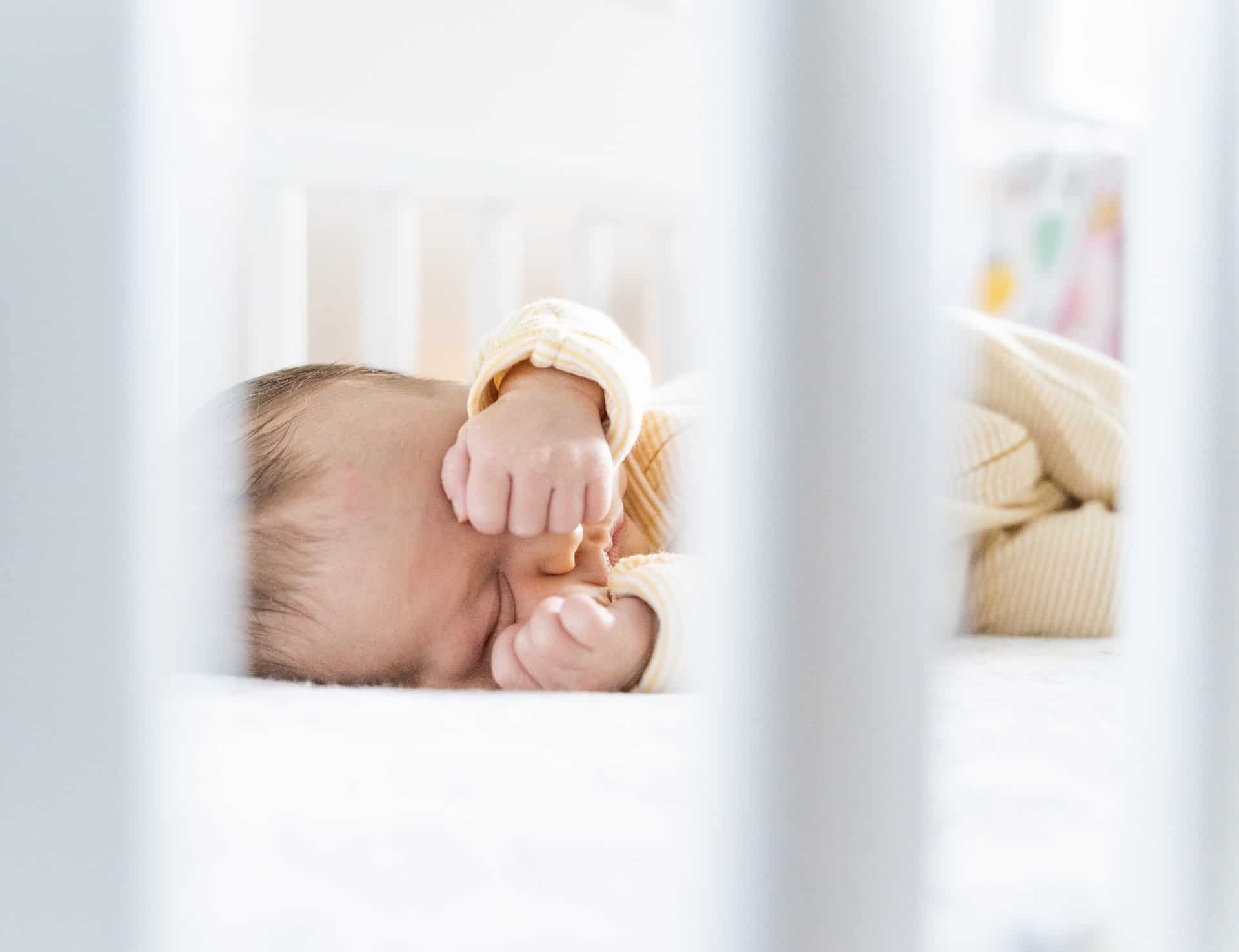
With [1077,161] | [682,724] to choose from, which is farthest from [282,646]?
[1077,161]

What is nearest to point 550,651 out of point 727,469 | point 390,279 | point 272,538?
point 272,538

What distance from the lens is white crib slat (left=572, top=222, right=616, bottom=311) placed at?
115cm

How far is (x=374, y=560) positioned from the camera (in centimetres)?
52

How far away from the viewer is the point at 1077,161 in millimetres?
1387

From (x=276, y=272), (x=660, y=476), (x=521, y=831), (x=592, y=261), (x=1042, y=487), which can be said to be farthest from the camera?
(x=592, y=261)

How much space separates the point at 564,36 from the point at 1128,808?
4.37ft

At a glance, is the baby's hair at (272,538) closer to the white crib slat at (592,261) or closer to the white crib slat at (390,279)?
the white crib slat at (390,279)

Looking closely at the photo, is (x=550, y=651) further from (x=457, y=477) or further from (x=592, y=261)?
(x=592, y=261)

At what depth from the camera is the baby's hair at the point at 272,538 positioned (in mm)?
520

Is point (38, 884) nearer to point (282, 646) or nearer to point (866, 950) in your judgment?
point (866, 950)

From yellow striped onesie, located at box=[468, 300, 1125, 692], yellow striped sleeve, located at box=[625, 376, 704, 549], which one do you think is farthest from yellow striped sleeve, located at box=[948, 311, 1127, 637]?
yellow striped sleeve, located at box=[625, 376, 704, 549]

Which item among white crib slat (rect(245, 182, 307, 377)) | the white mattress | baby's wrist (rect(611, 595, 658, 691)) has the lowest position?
the white mattress

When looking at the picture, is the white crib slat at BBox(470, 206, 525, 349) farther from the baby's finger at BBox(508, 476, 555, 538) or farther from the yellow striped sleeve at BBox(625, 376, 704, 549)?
the baby's finger at BBox(508, 476, 555, 538)

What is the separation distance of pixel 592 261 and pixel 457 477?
2.21ft
